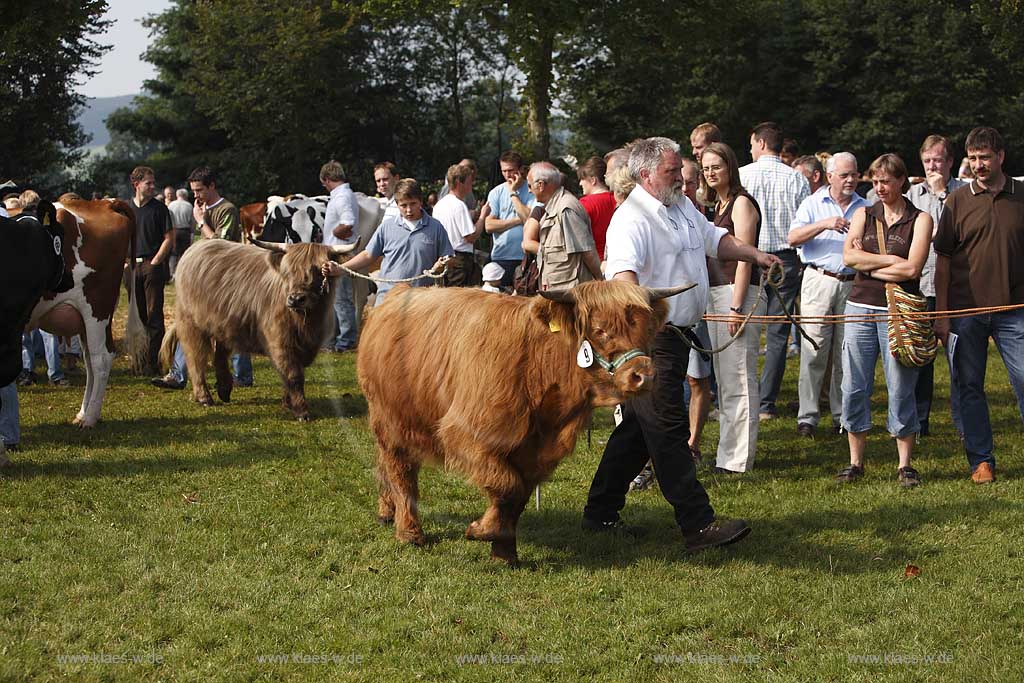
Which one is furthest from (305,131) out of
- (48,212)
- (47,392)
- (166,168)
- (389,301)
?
(389,301)

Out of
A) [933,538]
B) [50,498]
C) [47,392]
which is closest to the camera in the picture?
[933,538]

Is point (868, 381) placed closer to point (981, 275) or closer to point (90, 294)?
point (981, 275)

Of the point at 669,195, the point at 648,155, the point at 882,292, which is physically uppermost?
the point at 648,155

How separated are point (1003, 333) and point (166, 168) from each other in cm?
3457

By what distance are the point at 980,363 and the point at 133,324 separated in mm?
7556

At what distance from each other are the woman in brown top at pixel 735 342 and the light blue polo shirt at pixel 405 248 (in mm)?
2409

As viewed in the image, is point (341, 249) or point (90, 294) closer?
point (90, 294)

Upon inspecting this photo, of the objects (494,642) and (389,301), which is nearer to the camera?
(494,642)

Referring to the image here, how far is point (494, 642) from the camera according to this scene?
188 inches

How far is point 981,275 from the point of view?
723 cm

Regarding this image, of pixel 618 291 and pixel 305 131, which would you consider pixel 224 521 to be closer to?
pixel 618 291

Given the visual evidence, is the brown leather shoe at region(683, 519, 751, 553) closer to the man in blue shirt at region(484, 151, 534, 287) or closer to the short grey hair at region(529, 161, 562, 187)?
the short grey hair at region(529, 161, 562, 187)

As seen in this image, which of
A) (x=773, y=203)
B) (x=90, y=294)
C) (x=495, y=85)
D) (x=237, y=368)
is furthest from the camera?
(x=495, y=85)

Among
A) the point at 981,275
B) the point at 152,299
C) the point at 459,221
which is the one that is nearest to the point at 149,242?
the point at 152,299
